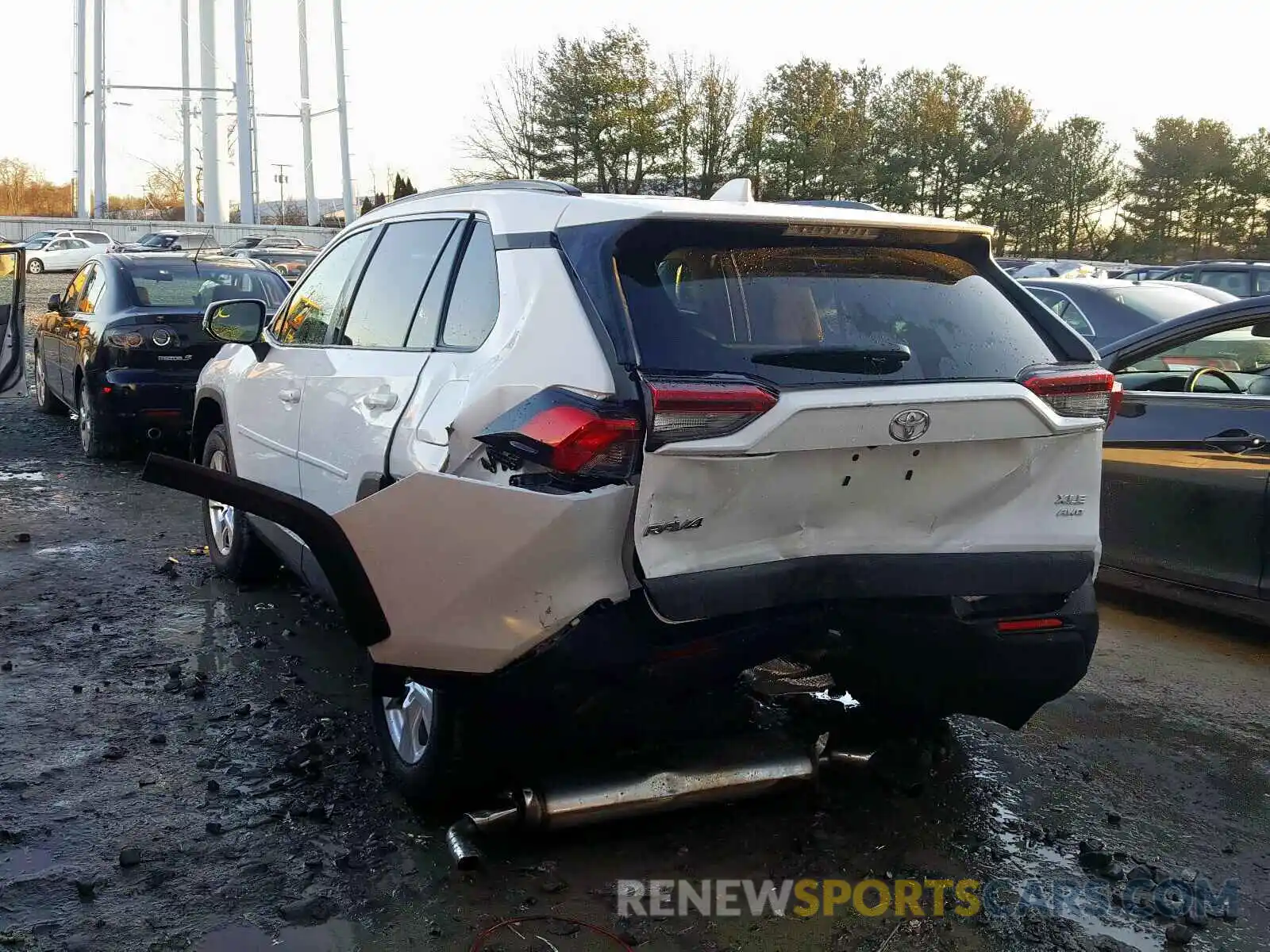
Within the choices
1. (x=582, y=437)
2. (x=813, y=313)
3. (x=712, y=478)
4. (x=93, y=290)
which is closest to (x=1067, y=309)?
(x=93, y=290)

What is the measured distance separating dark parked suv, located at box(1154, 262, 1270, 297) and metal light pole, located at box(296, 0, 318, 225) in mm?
45297

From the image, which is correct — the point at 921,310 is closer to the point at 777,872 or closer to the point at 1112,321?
the point at 777,872

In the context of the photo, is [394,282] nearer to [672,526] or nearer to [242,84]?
[672,526]

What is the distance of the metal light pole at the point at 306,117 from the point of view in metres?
54.7

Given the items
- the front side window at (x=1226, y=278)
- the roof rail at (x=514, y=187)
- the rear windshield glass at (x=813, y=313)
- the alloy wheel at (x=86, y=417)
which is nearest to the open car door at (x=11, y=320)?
the alloy wheel at (x=86, y=417)

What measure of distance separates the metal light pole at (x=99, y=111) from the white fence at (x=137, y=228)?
1.97m

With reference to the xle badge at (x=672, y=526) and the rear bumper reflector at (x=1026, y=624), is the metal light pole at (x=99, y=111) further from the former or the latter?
the rear bumper reflector at (x=1026, y=624)

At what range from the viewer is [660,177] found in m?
43.3

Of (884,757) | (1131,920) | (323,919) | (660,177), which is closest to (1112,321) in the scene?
(884,757)

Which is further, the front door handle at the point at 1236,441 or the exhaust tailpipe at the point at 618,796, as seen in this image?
the front door handle at the point at 1236,441

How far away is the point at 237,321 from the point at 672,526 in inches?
126

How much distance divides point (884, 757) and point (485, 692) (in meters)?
1.64

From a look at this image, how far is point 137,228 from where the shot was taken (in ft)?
183

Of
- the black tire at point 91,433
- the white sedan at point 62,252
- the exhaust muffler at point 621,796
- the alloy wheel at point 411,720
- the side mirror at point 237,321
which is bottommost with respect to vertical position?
the exhaust muffler at point 621,796
